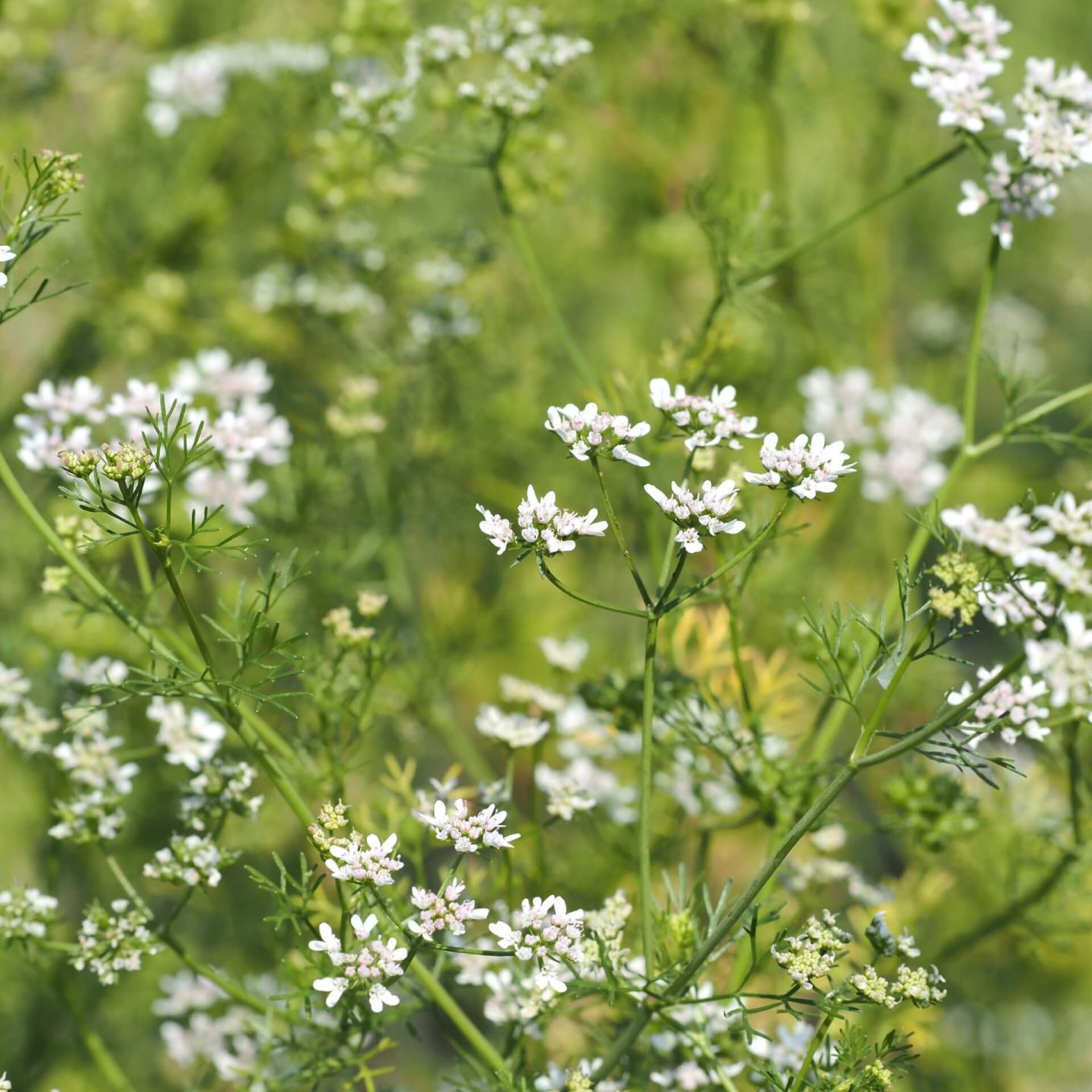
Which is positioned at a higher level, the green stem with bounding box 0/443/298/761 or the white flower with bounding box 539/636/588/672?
the white flower with bounding box 539/636/588/672

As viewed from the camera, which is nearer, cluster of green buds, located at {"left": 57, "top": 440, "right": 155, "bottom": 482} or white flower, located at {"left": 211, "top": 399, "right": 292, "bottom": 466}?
cluster of green buds, located at {"left": 57, "top": 440, "right": 155, "bottom": 482}

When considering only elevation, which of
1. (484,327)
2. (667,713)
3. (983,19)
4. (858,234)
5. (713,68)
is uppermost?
(713,68)

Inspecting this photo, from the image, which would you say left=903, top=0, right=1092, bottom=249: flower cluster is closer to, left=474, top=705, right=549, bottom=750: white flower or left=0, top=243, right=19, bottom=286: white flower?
left=474, top=705, right=549, bottom=750: white flower

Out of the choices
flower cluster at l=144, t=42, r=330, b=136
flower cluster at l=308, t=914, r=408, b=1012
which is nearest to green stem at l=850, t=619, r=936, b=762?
flower cluster at l=308, t=914, r=408, b=1012

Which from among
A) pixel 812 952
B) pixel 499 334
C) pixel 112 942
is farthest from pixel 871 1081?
pixel 499 334

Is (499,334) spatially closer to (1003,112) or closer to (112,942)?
(1003,112)

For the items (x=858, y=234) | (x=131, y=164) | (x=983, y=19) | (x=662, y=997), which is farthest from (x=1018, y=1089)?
(x=131, y=164)

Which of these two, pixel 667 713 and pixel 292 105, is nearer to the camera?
pixel 667 713

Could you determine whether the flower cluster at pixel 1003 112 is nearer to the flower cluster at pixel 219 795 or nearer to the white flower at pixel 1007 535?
the white flower at pixel 1007 535

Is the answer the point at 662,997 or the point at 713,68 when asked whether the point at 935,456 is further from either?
the point at 662,997
